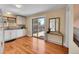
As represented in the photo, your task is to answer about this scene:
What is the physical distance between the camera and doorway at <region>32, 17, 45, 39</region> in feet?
4.52

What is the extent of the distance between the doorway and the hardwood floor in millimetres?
100

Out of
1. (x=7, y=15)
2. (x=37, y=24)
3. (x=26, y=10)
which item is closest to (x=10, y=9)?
(x=7, y=15)

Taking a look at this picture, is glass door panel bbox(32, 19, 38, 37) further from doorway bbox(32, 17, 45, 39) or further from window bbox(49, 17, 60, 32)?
window bbox(49, 17, 60, 32)

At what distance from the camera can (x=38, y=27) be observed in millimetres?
1403

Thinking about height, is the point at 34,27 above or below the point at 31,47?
above

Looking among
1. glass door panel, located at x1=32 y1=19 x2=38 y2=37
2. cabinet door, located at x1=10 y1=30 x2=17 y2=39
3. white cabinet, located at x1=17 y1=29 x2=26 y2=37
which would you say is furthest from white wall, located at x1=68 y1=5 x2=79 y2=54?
cabinet door, located at x1=10 y1=30 x2=17 y2=39

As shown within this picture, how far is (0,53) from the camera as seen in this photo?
113 centimetres

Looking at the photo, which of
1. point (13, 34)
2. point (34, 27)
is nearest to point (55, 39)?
point (34, 27)

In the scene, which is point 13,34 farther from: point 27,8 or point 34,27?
point 27,8

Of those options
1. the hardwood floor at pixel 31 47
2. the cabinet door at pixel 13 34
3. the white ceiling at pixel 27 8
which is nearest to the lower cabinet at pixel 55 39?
the hardwood floor at pixel 31 47

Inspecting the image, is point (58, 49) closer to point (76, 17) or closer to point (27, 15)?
→ point (76, 17)

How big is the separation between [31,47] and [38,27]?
0.37 meters

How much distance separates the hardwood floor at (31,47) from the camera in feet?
4.06

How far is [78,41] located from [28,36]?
87cm
